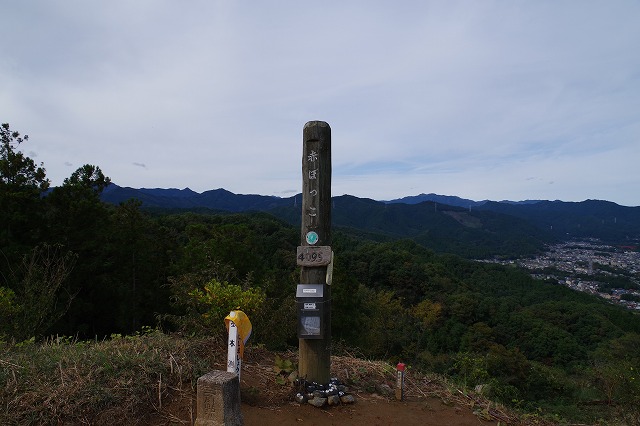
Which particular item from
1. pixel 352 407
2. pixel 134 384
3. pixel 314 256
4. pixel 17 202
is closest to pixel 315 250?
pixel 314 256

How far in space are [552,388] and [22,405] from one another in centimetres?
1897

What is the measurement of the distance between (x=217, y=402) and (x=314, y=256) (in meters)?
1.66

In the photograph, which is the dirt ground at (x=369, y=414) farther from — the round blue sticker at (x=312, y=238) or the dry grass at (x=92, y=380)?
the round blue sticker at (x=312, y=238)

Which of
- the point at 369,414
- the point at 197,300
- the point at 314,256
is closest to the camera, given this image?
the point at 369,414

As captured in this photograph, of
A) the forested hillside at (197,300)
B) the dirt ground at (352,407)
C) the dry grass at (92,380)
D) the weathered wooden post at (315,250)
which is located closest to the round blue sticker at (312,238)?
the weathered wooden post at (315,250)

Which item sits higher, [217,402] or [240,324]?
[240,324]

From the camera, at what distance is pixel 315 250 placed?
393 cm

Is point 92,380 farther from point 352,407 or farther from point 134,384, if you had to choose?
point 352,407

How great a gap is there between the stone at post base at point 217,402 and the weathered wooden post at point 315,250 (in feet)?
3.73

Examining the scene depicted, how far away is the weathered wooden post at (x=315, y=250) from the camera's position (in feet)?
12.6

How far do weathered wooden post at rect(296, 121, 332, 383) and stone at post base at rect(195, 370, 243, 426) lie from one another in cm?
114

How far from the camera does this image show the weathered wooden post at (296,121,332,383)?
12.6ft

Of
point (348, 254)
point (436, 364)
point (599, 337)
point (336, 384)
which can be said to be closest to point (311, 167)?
point (336, 384)

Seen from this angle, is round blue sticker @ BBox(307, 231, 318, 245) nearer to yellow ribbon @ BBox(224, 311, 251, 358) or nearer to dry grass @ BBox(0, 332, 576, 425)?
yellow ribbon @ BBox(224, 311, 251, 358)
